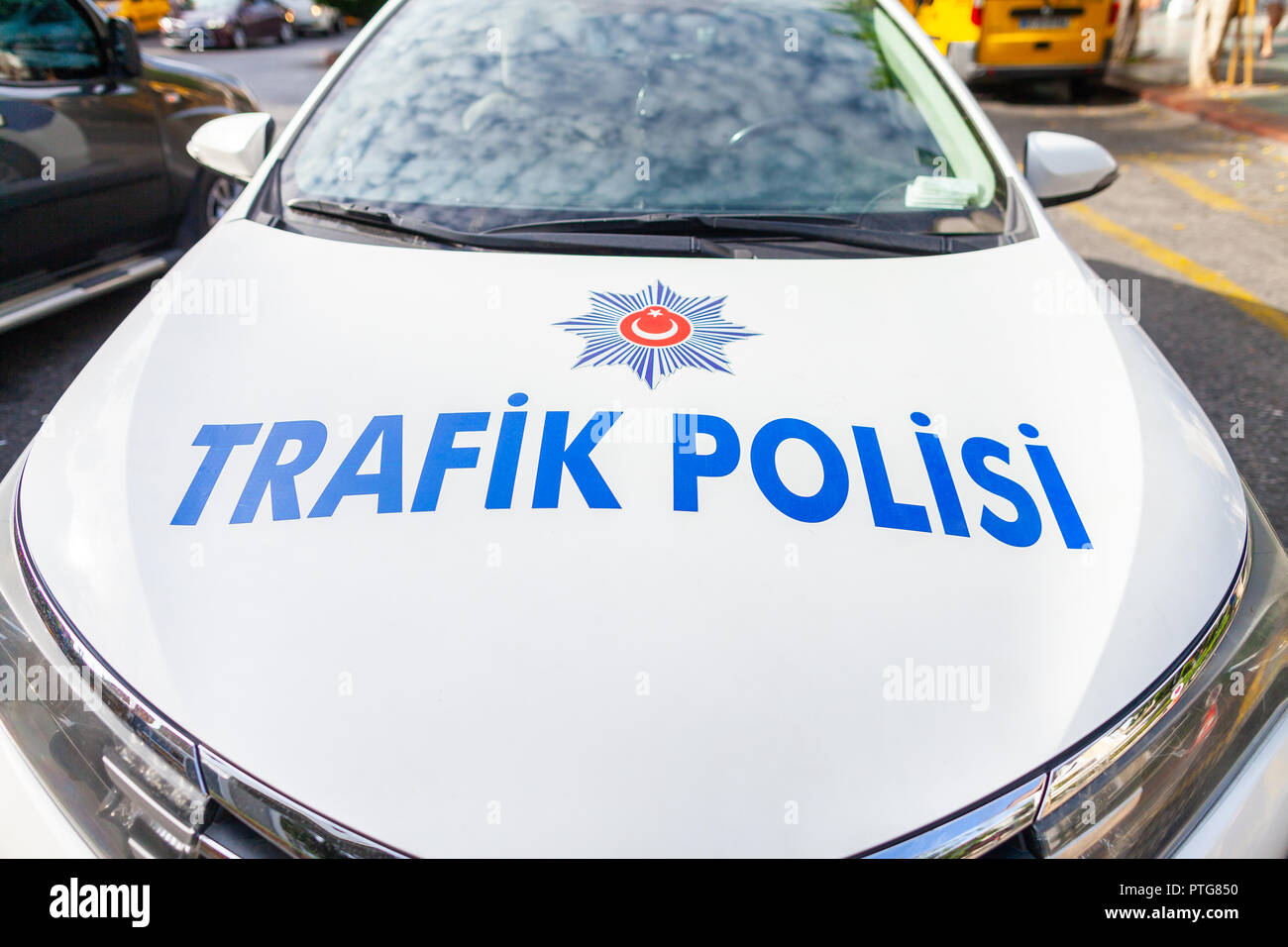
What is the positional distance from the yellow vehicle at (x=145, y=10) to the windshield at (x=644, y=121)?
25376mm

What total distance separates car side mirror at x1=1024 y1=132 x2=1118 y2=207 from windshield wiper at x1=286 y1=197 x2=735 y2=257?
951 millimetres

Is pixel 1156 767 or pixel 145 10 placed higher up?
pixel 1156 767

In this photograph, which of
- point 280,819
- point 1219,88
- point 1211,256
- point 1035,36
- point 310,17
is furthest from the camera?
point 310,17

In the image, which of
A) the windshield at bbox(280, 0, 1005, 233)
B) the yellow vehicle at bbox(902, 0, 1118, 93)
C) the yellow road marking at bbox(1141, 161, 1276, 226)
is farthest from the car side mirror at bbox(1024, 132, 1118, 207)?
the yellow vehicle at bbox(902, 0, 1118, 93)

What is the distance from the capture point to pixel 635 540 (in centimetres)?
131

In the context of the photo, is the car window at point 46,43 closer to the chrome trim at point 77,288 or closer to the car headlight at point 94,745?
the chrome trim at point 77,288

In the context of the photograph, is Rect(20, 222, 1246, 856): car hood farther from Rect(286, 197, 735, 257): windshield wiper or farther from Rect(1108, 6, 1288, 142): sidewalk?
Rect(1108, 6, 1288, 142): sidewalk

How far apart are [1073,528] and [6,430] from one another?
3.17 metres

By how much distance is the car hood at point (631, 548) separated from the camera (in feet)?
3.56

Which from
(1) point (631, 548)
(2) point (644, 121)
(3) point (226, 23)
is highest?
(2) point (644, 121)

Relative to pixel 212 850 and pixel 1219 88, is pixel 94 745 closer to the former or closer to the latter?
pixel 212 850

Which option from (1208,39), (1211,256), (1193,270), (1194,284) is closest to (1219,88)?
(1208,39)

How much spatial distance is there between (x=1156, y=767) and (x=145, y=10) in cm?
2825
